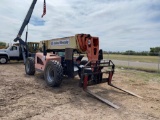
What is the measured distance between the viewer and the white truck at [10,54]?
17.5 metres

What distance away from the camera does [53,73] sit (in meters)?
7.81

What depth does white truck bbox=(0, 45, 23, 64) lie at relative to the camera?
17.5 m

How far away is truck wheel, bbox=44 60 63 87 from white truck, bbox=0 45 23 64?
36.5 feet

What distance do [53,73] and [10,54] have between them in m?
11.7

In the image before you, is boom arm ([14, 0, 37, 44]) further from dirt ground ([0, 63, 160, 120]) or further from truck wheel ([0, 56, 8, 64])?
dirt ground ([0, 63, 160, 120])

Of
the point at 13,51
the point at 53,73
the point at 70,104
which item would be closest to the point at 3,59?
the point at 13,51

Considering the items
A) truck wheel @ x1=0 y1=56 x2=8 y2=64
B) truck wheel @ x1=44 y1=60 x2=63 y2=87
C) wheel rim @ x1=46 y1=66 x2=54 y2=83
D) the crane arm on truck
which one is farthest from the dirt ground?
truck wheel @ x1=0 y1=56 x2=8 y2=64

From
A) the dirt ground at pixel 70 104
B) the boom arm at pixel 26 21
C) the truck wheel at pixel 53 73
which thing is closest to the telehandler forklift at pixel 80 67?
the truck wheel at pixel 53 73

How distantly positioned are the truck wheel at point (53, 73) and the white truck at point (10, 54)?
11.1 meters

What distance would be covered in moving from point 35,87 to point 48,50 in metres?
2.66

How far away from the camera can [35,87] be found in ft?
24.7

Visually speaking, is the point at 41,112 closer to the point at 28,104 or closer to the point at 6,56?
the point at 28,104

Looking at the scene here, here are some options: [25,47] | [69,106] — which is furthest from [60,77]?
[25,47]

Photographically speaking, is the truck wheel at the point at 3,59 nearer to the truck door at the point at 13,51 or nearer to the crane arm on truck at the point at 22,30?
the truck door at the point at 13,51
